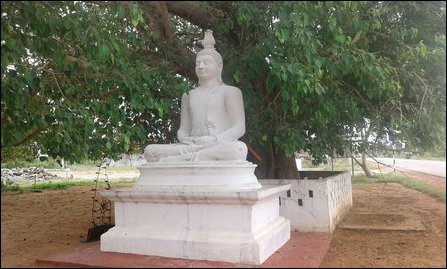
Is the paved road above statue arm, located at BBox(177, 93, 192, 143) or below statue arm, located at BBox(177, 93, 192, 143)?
below

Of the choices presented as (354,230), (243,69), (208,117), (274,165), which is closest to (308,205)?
(354,230)

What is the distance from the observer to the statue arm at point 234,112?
4918 millimetres

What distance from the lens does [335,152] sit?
752cm

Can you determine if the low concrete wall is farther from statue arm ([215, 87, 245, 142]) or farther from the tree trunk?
statue arm ([215, 87, 245, 142])

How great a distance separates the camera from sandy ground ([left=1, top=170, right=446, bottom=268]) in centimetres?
227

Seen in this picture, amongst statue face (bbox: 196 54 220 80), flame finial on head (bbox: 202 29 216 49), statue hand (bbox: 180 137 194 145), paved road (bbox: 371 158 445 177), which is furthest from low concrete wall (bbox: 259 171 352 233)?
paved road (bbox: 371 158 445 177)

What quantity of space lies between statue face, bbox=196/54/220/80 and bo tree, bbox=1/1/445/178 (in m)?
0.31

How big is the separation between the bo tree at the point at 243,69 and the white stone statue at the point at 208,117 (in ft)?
0.96

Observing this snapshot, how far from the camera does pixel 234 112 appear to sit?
5.00 m

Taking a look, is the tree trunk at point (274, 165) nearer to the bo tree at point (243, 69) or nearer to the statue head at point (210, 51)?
the bo tree at point (243, 69)

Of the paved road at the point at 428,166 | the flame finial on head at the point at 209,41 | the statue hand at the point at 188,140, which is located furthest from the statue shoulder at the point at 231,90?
the paved road at the point at 428,166

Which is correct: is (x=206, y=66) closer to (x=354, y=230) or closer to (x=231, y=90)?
(x=231, y=90)

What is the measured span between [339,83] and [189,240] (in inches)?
115

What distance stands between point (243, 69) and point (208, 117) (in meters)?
0.73
